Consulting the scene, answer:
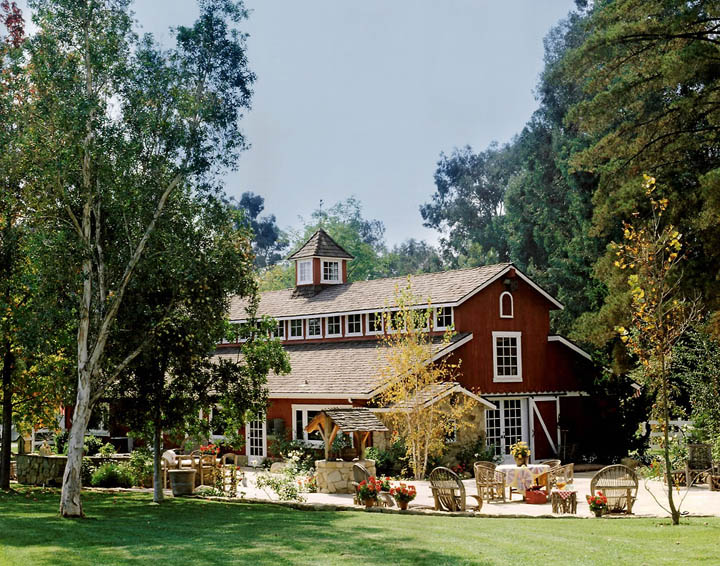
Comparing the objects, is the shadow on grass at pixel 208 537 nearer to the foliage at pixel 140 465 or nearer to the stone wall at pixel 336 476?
the stone wall at pixel 336 476

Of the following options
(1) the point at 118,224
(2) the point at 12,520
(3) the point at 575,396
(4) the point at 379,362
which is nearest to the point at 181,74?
(1) the point at 118,224

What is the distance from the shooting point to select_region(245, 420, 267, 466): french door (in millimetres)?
29172

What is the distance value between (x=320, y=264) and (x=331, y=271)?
0.76m

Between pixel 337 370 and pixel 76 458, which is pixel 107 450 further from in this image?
pixel 76 458

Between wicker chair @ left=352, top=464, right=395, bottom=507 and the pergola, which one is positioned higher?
the pergola

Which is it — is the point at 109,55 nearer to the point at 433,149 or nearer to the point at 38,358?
the point at 38,358

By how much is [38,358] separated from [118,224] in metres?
5.01

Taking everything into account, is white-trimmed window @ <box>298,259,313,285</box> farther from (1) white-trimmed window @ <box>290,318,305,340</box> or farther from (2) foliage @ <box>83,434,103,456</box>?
(2) foliage @ <box>83,434,103,456</box>

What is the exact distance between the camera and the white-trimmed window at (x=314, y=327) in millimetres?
33156

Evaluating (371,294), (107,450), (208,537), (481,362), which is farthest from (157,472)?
(371,294)

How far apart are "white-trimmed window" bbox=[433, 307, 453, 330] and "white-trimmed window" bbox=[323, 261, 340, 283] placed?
8.47m

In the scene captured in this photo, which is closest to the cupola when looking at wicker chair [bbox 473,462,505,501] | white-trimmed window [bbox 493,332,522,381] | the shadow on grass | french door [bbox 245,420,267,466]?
french door [bbox 245,420,267,466]

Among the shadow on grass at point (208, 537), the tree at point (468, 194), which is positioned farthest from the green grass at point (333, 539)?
the tree at point (468, 194)

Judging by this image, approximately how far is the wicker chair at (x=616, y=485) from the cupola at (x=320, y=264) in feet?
68.4
